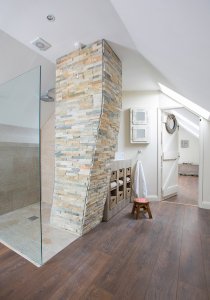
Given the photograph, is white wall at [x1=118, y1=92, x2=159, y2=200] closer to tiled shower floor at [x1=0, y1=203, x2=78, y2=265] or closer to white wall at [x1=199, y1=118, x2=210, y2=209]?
white wall at [x1=199, y1=118, x2=210, y2=209]

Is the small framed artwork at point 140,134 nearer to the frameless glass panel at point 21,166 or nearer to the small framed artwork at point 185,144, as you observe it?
the frameless glass panel at point 21,166

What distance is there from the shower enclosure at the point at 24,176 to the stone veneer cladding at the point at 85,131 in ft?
1.02

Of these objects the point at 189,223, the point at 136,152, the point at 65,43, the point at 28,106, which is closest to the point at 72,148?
the point at 28,106

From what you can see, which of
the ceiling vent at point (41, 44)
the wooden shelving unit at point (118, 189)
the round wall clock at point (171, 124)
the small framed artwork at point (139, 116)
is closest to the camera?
the ceiling vent at point (41, 44)

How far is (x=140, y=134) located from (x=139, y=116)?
15.5 inches

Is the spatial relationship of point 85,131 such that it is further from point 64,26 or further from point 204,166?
point 204,166

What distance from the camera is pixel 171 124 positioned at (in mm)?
4000

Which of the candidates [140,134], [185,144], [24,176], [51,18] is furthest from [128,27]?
[185,144]

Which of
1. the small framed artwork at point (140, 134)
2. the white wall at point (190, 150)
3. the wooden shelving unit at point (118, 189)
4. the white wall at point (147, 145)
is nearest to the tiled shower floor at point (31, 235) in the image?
the wooden shelving unit at point (118, 189)

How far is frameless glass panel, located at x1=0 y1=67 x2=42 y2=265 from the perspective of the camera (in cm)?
184

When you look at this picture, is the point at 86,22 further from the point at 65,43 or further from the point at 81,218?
the point at 81,218

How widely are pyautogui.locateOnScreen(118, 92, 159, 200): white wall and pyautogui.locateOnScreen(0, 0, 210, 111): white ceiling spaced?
1180mm

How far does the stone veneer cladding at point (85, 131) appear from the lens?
2.01 metres

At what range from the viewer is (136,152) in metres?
3.68
